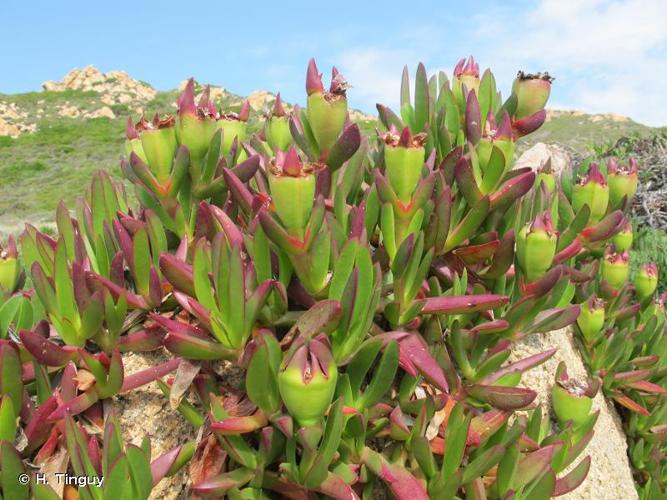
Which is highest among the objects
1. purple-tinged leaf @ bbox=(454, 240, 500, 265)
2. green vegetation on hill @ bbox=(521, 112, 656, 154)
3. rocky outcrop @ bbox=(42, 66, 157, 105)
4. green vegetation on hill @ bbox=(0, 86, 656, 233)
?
rocky outcrop @ bbox=(42, 66, 157, 105)

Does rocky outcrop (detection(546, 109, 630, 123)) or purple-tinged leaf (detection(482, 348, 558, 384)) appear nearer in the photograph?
purple-tinged leaf (detection(482, 348, 558, 384))

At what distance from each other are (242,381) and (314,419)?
1.37 ft

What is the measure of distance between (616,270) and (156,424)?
1803 millimetres

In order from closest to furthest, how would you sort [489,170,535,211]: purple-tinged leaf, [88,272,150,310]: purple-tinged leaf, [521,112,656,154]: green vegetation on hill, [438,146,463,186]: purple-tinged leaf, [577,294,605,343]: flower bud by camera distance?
[88,272,150,310]: purple-tinged leaf → [489,170,535,211]: purple-tinged leaf → [438,146,463,186]: purple-tinged leaf → [577,294,605,343]: flower bud → [521,112,656,154]: green vegetation on hill

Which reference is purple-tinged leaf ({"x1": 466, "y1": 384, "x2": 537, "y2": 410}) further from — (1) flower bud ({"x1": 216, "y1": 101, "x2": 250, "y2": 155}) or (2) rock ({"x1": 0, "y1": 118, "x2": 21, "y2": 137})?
(2) rock ({"x1": 0, "y1": 118, "x2": 21, "y2": 137})

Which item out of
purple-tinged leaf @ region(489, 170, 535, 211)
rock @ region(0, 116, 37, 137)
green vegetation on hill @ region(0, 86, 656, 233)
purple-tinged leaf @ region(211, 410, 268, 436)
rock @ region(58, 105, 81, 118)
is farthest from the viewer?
rock @ region(58, 105, 81, 118)

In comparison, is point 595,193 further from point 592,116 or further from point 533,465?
point 592,116

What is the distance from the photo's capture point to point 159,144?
1.65 metres

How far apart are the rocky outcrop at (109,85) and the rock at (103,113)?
7.68 ft

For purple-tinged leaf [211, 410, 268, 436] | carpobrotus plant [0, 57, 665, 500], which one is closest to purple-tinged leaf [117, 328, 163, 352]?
carpobrotus plant [0, 57, 665, 500]

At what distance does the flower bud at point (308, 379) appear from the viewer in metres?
1.13

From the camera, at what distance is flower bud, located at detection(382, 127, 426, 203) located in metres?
1.51

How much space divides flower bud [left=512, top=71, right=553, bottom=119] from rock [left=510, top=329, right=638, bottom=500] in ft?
2.61

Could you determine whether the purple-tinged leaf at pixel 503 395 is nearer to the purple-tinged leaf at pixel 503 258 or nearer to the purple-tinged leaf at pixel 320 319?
the purple-tinged leaf at pixel 503 258
